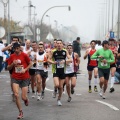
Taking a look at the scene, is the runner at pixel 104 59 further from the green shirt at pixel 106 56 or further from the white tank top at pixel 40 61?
the white tank top at pixel 40 61

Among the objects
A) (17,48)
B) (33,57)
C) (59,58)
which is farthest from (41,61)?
(17,48)

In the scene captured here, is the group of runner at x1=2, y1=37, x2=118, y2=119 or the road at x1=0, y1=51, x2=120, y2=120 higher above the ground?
the group of runner at x1=2, y1=37, x2=118, y2=119

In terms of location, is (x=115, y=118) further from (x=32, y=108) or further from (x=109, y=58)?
(x=109, y=58)

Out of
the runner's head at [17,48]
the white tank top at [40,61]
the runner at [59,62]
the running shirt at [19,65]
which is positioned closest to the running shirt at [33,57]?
the white tank top at [40,61]

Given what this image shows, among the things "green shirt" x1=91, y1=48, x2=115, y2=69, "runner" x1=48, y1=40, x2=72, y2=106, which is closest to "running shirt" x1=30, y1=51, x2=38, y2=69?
"runner" x1=48, y1=40, x2=72, y2=106

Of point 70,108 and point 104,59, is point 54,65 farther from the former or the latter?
point 104,59

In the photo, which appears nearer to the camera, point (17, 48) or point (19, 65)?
point (17, 48)

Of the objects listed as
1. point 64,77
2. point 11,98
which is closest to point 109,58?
point 64,77

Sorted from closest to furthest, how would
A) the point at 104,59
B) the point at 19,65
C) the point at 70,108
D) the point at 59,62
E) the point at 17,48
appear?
the point at 17,48 → the point at 19,65 → the point at 70,108 → the point at 59,62 → the point at 104,59

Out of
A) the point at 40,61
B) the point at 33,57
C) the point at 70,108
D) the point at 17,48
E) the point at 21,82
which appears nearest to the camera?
the point at 17,48

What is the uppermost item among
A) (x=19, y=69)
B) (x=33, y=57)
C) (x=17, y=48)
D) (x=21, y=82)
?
(x=17, y=48)

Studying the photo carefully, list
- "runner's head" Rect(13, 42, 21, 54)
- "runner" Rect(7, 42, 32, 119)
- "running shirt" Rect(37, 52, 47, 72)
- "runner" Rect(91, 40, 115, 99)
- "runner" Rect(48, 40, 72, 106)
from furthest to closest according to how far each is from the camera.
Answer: "runner" Rect(91, 40, 115, 99)
"running shirt" Rect(37, 52, 47, 72)
"runner" Rect(48, 40, 72, 106)
"runner" Rect(7, 42, 32, 119)
"runner's head" Rect(13, 42, 21, 54)

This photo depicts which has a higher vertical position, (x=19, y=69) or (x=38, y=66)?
(x=19, y=69)

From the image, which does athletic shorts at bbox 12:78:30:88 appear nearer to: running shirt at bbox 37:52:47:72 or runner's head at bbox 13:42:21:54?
runner's head at bbox 13:42:21:54
